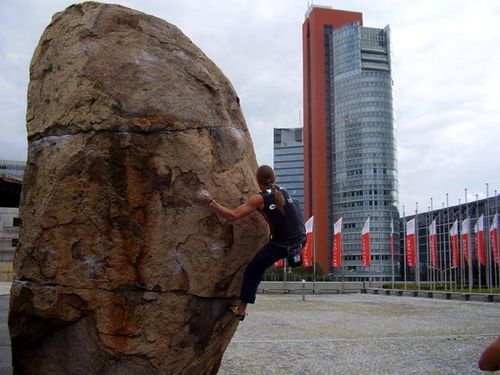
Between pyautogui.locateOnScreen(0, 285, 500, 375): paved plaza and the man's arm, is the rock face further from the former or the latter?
pyautogui.locateOnScreen(0, 285, 500, 375): paved plaza

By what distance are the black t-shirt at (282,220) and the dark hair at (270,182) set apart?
0.03m

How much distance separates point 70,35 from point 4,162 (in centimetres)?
6629

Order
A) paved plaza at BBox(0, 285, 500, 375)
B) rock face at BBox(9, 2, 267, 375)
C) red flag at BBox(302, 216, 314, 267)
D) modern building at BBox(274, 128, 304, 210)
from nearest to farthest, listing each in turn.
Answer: rock face at BBox(9, 2, 267, 375), paved plaza at BBox(0, 285, 500, 375), red flag at BBox(302, 216, 314, 267), modern building at BBox(274, 128, 304, 210)

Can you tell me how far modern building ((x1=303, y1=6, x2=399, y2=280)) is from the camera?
95688 mm

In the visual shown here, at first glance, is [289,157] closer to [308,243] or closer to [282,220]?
[308,243]

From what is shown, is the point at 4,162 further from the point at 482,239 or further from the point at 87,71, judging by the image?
the point at 87,71

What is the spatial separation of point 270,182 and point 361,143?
97.2 m

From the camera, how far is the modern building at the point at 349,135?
95688 mm

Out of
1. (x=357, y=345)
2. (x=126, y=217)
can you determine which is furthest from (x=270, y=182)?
(x=357, y=345)

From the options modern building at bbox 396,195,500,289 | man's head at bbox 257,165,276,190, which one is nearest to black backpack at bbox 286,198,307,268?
man's head at bbox 257,165,276,190

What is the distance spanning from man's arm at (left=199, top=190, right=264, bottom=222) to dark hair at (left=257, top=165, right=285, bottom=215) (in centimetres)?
17

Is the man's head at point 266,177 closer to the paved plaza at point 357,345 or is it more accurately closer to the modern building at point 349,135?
the paved plaza at point 357,345

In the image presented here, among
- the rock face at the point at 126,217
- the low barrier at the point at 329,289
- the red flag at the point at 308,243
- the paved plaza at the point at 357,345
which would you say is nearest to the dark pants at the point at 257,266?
the rock face at the point at 126,217

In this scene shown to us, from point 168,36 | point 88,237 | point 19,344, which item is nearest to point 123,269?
point 88,237
